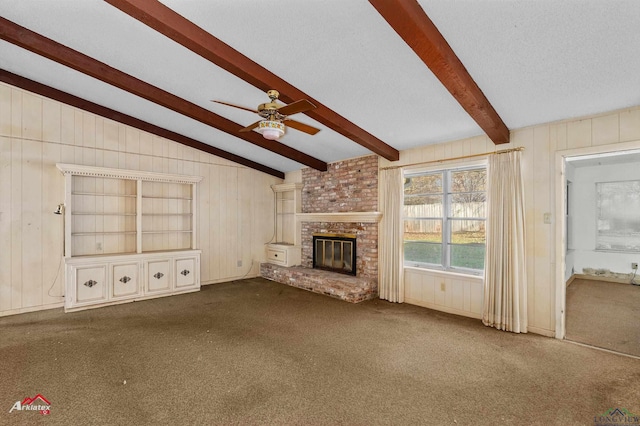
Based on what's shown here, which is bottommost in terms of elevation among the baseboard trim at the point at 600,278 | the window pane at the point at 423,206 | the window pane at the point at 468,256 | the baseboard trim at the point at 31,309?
the baseboard trim at the point at 31,309

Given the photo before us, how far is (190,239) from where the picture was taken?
20.7ft

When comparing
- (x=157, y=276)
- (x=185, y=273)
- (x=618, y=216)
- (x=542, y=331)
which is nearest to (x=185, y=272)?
(x=185, y=273)

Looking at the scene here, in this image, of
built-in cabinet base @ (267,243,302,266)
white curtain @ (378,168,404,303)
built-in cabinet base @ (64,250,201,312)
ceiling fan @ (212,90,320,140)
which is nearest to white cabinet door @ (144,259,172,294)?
built-in cabinet base @ (64,250,201,312)

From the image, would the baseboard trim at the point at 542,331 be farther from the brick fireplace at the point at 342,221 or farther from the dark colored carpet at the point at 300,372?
the brick fireplace at the point at 342,221

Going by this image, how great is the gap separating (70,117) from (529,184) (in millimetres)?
7022

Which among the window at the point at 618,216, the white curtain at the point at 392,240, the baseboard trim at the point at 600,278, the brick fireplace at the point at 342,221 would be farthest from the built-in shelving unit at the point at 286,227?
the window at the point at 618,216

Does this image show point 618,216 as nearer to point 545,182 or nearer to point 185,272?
point 545,182

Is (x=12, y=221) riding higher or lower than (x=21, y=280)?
higher

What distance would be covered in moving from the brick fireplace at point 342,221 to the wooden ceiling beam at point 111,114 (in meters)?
1.65

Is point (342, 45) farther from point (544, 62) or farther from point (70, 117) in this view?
point (70, 117)

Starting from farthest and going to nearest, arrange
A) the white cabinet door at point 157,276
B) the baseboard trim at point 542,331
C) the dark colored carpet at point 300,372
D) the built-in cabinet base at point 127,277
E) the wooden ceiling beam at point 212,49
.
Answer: the white cabinet door at point 157,276 → the built-in cabinet base at point 127,277 → the baseboard trim at point 542,331 → the wooden ceiling beam at point 212,49 → the dark colored carpet at point 300,372

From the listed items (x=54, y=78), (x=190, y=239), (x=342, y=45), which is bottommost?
(x=190, y=239)

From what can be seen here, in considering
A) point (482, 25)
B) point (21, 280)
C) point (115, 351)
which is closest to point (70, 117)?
point (21, 280)

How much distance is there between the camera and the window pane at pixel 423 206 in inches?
194
